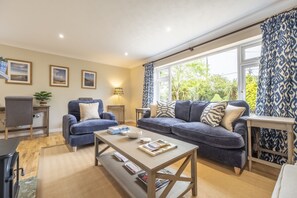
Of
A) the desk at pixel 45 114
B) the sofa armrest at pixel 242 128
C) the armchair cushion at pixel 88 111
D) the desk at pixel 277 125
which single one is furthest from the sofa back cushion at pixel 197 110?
the desk at pixel 45 114

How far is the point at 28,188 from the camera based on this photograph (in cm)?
139

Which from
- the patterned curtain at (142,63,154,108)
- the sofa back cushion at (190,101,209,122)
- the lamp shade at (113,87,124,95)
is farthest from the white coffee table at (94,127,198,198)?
the lamp shade at (113,87,124,95)

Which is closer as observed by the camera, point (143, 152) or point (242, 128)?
point (143, 152)

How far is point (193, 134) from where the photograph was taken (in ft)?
6.88

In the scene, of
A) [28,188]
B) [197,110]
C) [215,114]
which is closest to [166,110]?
[197,110]

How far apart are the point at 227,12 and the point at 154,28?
120cm

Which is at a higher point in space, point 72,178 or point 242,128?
point 242,128

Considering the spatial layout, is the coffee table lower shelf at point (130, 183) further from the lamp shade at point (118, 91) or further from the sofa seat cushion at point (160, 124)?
the lamp shade at point (118, 91)

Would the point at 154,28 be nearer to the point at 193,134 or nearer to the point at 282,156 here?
the point at 193,134

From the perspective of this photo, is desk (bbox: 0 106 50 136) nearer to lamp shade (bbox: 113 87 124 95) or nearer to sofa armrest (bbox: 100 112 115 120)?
sofa armrest (bbox: 100 112 115 120)

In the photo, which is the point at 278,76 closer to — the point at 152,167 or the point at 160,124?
the point at 160,124

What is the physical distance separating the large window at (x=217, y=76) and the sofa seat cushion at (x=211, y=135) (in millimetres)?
1074

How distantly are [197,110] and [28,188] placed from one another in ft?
8.77

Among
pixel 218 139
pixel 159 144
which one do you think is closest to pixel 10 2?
pixel 159 144
